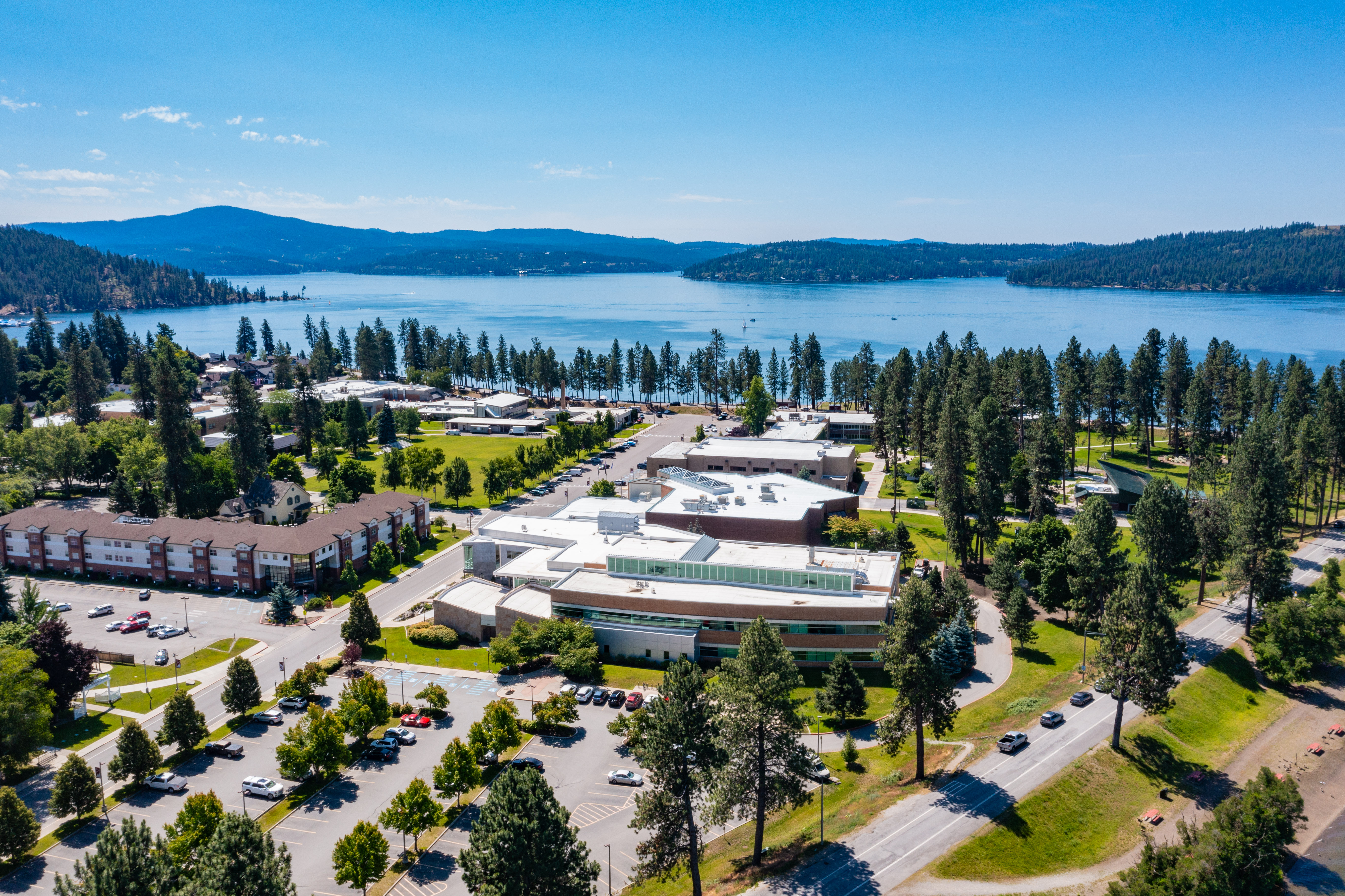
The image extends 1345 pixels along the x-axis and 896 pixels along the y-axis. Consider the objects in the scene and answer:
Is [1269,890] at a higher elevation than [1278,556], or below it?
below

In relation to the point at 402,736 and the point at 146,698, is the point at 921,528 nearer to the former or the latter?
the point at 402,736

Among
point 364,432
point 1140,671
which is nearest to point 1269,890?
point 1140,671

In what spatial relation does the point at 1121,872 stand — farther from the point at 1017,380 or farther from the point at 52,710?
the point at 1017,380

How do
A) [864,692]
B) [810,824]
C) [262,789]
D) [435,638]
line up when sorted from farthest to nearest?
[435,638]
[864,692]
[262,789]
[810,824]

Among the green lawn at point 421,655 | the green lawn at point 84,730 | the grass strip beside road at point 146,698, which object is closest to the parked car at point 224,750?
the green lawn at point 84,730

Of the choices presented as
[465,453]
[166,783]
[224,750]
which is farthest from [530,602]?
[465,453]

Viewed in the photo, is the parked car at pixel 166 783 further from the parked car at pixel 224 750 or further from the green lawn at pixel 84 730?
the green lawn at pixel 84 730
